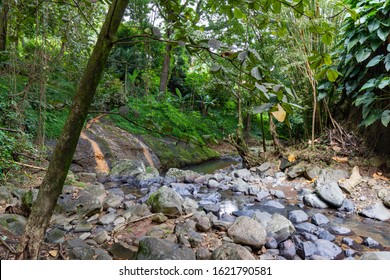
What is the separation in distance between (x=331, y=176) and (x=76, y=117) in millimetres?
4338

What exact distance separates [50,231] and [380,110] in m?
4.47

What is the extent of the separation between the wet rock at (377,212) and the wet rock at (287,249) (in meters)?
1.62

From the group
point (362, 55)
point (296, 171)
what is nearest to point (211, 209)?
point (296, 171)

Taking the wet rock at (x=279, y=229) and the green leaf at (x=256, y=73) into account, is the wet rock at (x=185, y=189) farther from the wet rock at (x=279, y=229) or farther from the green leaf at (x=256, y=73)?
the green leaf at (x=256, y=73)

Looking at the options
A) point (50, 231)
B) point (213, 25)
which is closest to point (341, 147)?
point (50, 231)

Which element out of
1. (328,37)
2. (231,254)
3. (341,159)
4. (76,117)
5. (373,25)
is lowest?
(231,254)

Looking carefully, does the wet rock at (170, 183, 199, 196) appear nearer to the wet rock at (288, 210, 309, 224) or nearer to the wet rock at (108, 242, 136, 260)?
the wet rock at (288, 210, 309, 224)

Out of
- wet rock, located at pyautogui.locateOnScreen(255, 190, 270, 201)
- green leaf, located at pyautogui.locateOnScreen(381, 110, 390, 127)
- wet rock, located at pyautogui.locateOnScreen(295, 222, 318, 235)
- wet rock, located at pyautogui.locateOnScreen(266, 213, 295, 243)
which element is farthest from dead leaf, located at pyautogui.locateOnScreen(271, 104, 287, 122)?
green leaf, located at pyautogui.locateOnScreen(381, 110, 390, 127)

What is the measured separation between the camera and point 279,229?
2.46m

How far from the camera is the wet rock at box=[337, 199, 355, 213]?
3.40m

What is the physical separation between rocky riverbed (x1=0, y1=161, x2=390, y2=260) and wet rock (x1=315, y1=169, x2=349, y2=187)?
15mm

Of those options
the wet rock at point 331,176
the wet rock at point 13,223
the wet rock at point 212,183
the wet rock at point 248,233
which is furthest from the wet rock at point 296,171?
the wet rock at point 13,223

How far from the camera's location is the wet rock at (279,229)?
2301 mm

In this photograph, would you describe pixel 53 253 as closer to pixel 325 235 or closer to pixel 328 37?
pixel 328 37
